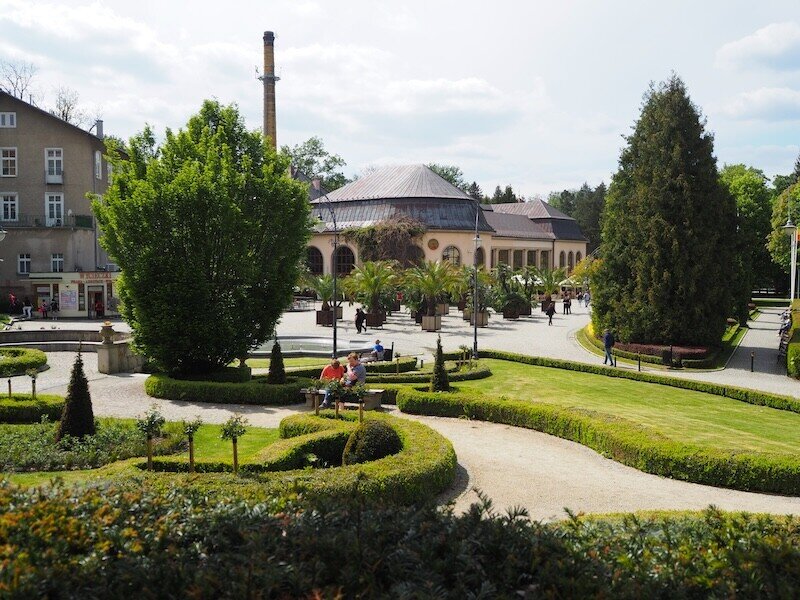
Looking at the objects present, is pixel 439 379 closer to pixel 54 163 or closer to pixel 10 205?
pixel 54 163

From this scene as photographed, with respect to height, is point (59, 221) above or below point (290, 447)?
above

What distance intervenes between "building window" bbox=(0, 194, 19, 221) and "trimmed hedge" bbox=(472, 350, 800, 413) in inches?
1419

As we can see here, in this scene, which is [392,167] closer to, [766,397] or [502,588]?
[766,397]

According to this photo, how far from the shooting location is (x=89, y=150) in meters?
50.6

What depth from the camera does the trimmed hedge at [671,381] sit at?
21.3m

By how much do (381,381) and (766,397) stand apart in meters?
11.6

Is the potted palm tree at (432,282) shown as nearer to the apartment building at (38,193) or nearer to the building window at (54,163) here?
the apartment building at (38,193)

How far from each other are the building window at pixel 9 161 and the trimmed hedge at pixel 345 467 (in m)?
42.5

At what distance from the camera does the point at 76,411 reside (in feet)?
47.6

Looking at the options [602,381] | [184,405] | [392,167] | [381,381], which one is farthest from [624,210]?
[392,167]

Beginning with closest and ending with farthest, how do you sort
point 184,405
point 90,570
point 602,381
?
point 90,570 < point 184,405 < point 602,381

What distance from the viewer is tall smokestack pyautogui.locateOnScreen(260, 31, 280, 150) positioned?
62.5m

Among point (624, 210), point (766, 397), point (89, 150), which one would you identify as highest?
point (89, 150)

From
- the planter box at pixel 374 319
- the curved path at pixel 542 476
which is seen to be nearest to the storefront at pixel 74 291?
the planter box at pixel 374 319
